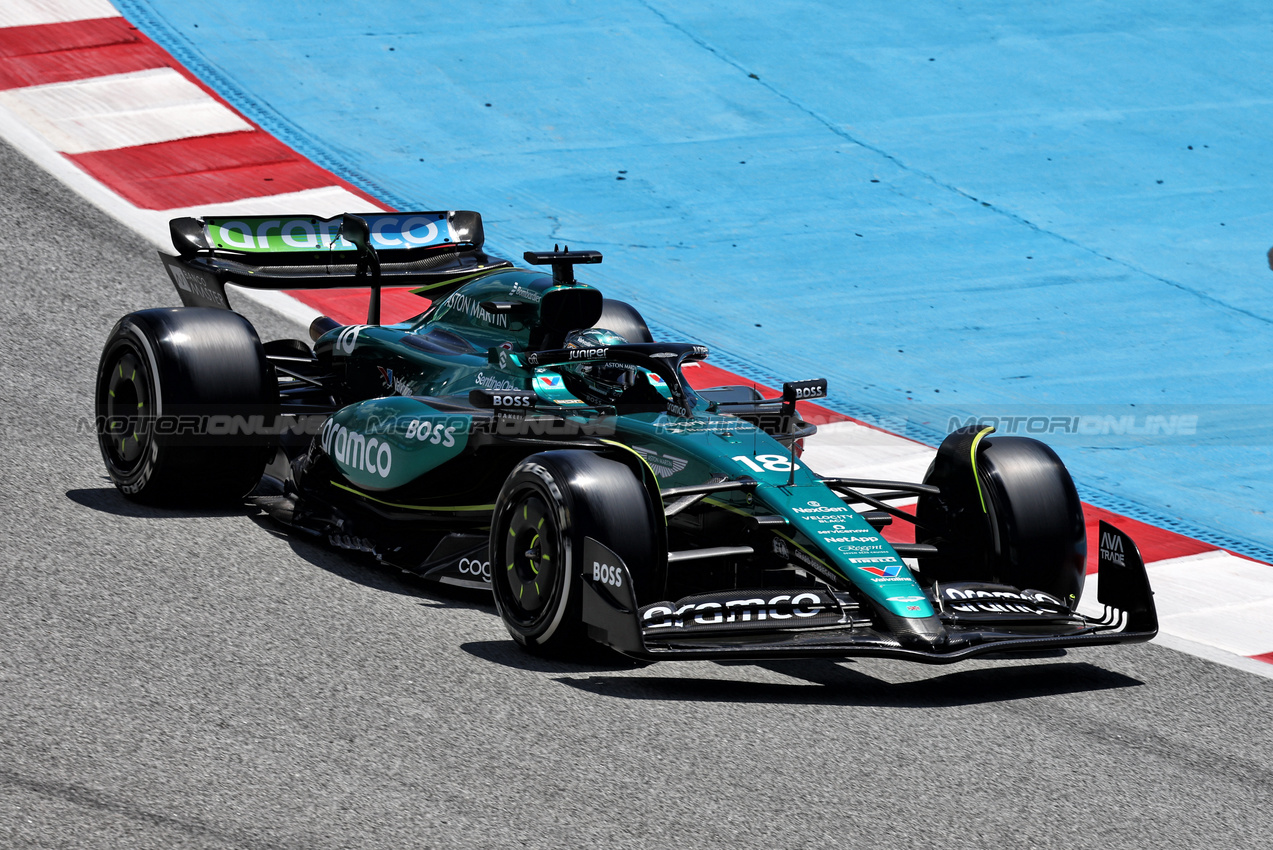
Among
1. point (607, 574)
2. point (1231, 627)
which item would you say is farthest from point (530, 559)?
point (1231, 627)

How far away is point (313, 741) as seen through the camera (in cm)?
566

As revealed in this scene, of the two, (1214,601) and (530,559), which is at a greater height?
(530,559)

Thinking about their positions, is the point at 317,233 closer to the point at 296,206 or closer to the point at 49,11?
the point at 296,206

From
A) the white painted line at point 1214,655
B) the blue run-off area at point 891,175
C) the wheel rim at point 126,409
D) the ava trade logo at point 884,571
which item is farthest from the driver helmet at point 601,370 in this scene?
the blue run-off area at point 891,175

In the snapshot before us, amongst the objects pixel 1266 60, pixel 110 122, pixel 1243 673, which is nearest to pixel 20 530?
pixel 1243 673

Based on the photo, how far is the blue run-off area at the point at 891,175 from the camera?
37.6 ft

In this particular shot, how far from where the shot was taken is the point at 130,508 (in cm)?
827

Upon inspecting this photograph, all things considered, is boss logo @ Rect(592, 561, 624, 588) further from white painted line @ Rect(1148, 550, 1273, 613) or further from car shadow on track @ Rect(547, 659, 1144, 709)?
white painted line @ Rect(1148, 550, 1273, 613)

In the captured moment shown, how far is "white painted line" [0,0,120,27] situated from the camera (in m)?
15.6

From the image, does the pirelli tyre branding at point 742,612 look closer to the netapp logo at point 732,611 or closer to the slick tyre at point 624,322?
the netapp logo at point 732,611

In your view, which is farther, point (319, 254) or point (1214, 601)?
point (319, 254)

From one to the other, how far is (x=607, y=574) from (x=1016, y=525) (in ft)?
6.51

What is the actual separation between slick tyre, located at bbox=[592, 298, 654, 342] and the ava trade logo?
3.52 meters

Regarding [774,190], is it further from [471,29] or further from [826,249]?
[471,29]
